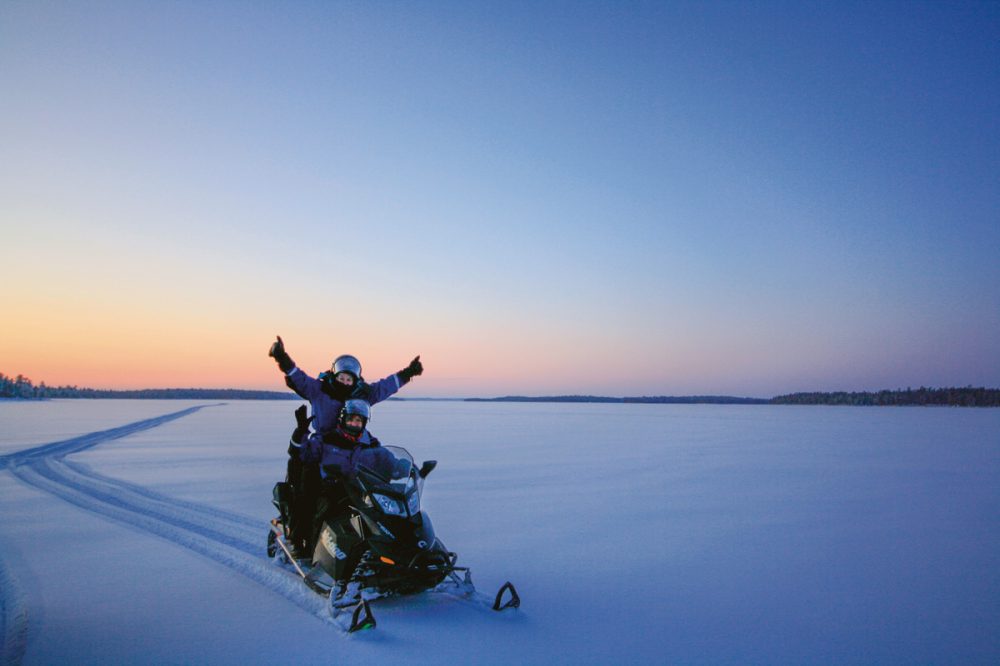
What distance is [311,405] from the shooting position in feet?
15.7

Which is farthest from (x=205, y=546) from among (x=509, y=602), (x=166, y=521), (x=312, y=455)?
(x=509, y=602)

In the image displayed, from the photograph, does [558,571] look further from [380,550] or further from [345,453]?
[345,453]

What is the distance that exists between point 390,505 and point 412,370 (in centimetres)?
212

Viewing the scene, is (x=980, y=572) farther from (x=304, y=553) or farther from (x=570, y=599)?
(x=304, y=553)

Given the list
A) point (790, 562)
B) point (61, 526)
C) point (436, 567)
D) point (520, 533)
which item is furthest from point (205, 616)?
point (790, 562)

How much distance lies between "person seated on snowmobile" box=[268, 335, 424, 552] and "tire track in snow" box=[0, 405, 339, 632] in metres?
0.47

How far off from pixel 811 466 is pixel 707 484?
3.97m

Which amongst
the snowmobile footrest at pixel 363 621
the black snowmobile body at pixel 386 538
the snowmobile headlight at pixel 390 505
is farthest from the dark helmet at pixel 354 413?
the snowmobile footrest at pixel 363 621

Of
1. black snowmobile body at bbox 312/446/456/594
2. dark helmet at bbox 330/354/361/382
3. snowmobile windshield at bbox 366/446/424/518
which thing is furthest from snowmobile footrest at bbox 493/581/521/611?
dark helmet at bbox 330/354/361/382

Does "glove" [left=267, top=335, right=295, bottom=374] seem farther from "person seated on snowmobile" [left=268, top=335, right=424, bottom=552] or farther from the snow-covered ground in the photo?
the snow-covered ground

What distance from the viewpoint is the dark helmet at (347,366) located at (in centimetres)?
504

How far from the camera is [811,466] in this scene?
39.2 ft

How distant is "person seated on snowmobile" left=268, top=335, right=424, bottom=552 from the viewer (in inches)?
178

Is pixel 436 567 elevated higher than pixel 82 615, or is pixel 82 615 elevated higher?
pixel 436 567
